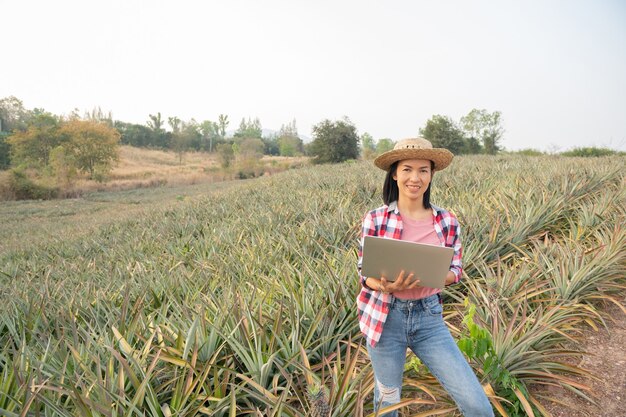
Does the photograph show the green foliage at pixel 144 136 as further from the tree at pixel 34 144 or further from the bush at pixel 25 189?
the bush at pixel 25 189

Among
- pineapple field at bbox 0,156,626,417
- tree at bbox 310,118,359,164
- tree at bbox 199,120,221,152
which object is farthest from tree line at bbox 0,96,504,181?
tree at bbox 199,120,221,152

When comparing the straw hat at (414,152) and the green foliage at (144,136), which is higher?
the green foliage at (144,136)

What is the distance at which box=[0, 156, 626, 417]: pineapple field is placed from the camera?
1.72 metres

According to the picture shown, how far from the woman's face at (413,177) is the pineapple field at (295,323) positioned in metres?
0.74

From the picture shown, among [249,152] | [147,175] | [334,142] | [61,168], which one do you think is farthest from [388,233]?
[249,152]

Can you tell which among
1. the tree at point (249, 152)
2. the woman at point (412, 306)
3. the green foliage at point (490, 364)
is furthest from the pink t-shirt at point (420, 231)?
the tree at point (249, 152)

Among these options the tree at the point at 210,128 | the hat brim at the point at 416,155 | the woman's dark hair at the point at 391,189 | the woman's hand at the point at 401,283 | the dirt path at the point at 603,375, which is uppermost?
the tree at the point at 210,128

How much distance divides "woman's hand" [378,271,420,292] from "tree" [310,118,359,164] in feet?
94.5

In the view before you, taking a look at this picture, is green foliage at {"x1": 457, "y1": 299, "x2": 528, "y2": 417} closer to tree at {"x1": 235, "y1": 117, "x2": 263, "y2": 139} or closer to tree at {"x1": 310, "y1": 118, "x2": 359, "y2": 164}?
tree at {"x1": 310, "y1": 118, "x2": 359, "y2": 164}

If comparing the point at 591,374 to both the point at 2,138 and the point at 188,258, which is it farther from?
the point at 2,138

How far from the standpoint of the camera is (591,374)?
2.03 m

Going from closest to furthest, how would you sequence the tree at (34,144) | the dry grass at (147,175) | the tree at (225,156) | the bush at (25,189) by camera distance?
the bush at (25,189) → the dry grass at (147,175) → the tree at (34,144) → the tree at (225,156)

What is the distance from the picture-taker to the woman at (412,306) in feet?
4.63

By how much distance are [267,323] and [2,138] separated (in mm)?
51583
